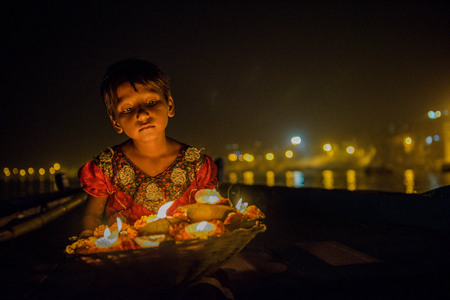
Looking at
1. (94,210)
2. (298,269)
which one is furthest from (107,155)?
(298,269)

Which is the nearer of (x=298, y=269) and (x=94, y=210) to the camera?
(x=94, y=210)

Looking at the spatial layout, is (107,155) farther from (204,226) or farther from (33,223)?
(33,223)

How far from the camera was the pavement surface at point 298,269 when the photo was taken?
2735 mm

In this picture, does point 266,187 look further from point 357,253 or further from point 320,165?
point 320,165

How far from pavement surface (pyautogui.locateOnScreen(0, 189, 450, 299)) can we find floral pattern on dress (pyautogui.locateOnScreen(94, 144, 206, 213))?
0.67 m

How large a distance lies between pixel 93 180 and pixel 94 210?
0.77ft

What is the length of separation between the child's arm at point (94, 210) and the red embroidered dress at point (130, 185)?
4 cm

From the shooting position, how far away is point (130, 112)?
2316 mm

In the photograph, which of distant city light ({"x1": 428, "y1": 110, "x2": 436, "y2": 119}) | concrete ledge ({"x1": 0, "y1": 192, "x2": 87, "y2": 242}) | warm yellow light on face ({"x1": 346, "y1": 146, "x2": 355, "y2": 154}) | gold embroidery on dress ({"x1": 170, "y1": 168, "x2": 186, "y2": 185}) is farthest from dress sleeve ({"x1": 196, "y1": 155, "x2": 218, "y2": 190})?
warm yellow light on face ({"x1": 346, "y1": 146, "x2": 355, "y2": 154})

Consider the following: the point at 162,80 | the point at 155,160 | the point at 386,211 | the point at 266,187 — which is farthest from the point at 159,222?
the point at 266,187

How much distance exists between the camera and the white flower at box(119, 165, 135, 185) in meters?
2.45

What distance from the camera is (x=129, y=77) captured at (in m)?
2.29

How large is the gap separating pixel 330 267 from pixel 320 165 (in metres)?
110

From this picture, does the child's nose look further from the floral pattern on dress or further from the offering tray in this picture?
the offering tray
